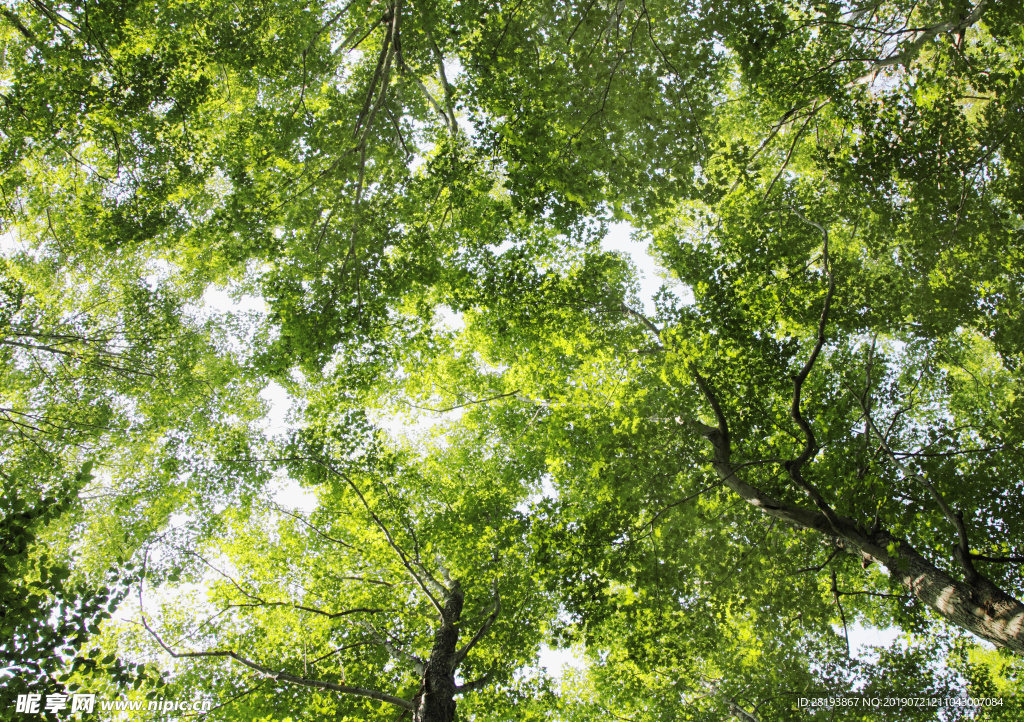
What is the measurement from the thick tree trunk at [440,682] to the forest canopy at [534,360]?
0.18 feet

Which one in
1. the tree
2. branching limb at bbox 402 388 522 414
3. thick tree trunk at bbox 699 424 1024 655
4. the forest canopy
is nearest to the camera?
thick tree trunk at bbox 699 424 1024 655

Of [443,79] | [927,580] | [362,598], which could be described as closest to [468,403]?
[362,598]

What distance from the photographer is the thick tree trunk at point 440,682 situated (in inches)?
295

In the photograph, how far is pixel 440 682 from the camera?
7.94 metres

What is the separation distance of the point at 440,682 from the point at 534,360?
6.95 metres

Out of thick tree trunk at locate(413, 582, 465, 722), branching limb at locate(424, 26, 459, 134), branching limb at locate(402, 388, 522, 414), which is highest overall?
branching limb at locate(424, 26, 459, 134)

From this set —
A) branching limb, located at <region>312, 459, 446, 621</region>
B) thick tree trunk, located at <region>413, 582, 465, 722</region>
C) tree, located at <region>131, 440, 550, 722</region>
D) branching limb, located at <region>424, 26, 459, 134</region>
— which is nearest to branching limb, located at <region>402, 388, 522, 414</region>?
tree, located at <region>131, 440, 550, 722</region>

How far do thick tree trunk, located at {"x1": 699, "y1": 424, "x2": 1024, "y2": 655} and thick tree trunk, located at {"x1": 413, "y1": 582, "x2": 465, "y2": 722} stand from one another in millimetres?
5640

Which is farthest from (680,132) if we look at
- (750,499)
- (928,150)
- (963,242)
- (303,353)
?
(303,353)

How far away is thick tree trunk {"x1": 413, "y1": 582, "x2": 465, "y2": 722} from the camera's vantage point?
7.48 metres

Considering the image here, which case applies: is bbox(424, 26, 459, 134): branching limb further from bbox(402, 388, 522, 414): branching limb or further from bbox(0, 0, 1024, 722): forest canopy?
bbox(402, 388, 522, 414): branching limb

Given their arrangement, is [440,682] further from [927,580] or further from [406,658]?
[927,580]

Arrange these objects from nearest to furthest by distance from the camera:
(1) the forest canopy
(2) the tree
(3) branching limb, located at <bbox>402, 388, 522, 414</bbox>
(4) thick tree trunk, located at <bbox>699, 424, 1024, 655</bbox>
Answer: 1. (4) thick tree trunk, located at <bbox>699, 424, 1024, 655</bbox>
2. (1) the forest canopy
3. (2) the tree
4. (3) branching limb, located at <bbox>402, 388, 522, 414</bbox>

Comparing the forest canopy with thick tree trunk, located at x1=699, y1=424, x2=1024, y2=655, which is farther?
the forest canopy
